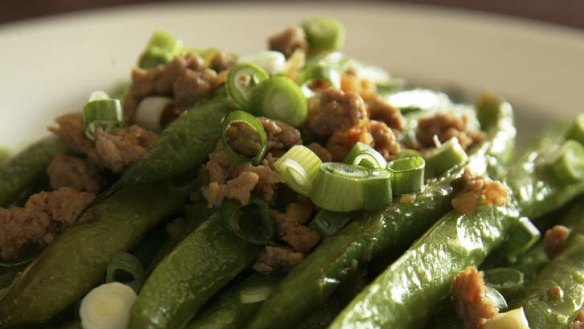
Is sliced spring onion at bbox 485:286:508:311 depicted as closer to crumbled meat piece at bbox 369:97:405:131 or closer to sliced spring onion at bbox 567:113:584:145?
crumbled meat piece at bbox 369:97:405:131

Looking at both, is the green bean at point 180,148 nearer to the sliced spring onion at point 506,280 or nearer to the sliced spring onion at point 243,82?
the sliced spring onion at point 243,82

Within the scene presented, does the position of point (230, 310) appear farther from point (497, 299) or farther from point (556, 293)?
point (556, 293)

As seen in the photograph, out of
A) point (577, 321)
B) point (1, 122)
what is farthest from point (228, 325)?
point (1, 122)

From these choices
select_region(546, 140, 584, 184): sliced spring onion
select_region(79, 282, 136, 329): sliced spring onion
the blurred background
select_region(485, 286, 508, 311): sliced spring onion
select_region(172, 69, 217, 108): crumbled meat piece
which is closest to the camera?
select_region(79, 282, 136, 329): sliced spring onion

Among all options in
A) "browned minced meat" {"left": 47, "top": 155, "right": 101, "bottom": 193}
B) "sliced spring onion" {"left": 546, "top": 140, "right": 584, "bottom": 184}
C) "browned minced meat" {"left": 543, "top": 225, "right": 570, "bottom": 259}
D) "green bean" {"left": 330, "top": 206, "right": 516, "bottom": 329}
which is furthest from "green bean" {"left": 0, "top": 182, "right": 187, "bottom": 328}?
"sliced spring onion" {"left": 546, "top": 140, "right": 584, "bottom": 184}

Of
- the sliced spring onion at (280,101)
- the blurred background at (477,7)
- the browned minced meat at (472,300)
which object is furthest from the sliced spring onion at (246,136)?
the blurred background at (477,7)

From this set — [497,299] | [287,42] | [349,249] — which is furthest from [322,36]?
[497,299]
